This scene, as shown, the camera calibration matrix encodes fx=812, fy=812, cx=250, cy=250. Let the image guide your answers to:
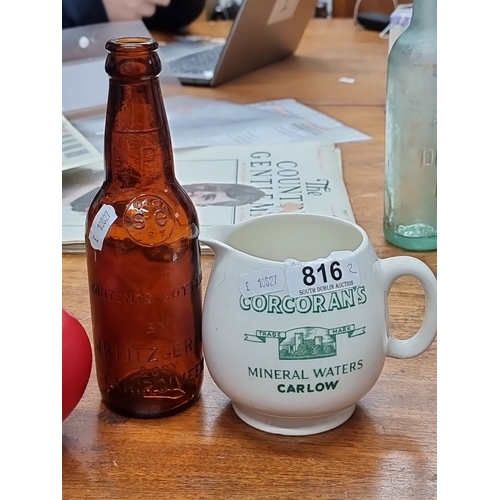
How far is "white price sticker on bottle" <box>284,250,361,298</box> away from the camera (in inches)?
17.3

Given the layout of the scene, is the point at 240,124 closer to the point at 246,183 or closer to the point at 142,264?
the point at 246,183

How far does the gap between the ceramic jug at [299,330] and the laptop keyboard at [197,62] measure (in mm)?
1002

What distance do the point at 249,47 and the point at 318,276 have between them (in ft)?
3.37

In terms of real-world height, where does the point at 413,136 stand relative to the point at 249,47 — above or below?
above

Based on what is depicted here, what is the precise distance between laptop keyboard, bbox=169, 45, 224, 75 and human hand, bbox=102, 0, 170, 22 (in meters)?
0.15

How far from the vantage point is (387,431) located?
48cm

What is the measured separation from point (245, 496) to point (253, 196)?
1.59 feet

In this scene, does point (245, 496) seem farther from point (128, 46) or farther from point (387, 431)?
point (128, 46)

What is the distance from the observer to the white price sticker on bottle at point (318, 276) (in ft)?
1.44

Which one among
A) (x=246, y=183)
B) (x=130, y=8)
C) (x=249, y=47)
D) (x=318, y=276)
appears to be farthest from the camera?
(x=130, y=8)

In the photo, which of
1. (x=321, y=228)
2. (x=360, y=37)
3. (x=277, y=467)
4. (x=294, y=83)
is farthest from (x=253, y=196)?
(x=360, y=37)

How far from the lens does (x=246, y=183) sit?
2.98 feet

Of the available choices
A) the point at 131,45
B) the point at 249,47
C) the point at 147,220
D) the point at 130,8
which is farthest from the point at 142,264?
the point at 130,8

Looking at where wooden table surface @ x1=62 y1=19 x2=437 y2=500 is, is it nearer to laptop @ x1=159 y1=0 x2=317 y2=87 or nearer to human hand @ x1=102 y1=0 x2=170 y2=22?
laptop @ x1=159 y1=0 x2=317 y2=87
